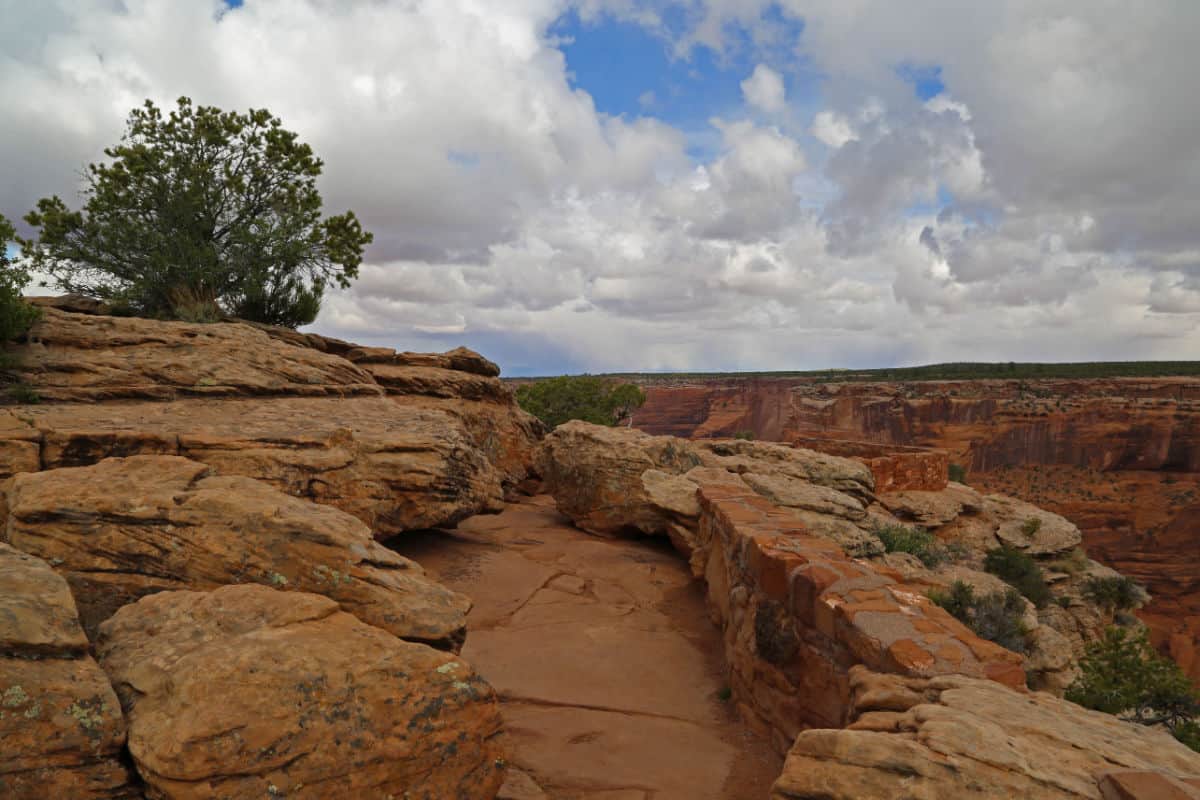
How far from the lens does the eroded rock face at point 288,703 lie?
2773 mm

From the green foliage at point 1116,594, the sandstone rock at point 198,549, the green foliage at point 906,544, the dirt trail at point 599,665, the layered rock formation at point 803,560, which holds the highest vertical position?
the sandstone rock at point 198,549

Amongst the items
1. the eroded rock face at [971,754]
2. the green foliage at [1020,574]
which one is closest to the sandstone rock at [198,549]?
the eroded rock face at [971,754]

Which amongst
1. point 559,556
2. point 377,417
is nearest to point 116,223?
point 377,417

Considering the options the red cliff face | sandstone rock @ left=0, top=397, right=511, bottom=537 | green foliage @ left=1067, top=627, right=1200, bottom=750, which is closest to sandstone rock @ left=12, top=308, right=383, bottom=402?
sandstone rock @ left=0, top=397, right=511, bottom=537

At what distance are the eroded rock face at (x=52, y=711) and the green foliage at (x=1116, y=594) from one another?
2272 centimetres

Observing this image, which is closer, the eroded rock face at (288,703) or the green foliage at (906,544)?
the eroded rock face at (288,703)

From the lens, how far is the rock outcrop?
6.42 meters

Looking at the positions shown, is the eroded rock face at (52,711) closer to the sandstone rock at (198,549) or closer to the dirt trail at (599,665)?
the sandstone rock at (198,549)

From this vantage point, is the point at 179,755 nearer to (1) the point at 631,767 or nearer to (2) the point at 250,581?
(2) the point at 250,581

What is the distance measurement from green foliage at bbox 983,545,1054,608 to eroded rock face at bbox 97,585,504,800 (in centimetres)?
1661

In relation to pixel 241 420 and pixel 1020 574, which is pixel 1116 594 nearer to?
pixel 1020 574

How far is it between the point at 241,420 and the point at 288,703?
5.52 m

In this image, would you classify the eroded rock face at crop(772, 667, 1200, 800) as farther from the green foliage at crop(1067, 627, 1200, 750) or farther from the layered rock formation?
the green foliage at crop(1067, 627, 1200, 750)

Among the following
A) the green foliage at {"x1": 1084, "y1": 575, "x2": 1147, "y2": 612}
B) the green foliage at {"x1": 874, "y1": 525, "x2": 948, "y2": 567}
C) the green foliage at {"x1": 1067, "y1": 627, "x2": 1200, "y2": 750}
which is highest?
the green foliage at {"x1": 874, "y1": 525, "x2": 948, "y2": 567}
